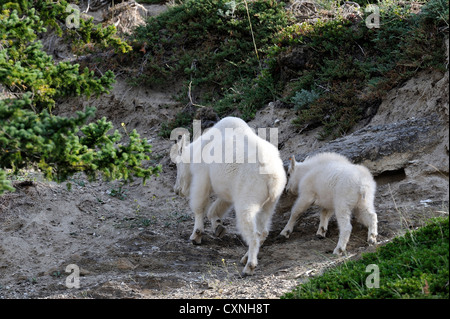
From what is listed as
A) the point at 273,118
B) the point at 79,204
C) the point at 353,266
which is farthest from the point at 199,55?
the point at 353,266

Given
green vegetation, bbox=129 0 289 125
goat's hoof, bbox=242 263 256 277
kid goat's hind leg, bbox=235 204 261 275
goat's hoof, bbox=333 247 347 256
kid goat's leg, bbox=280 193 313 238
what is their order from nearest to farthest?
goat's hoof, bbox=242 263 256 277, kid goat's hind leg, bbox=235 204 261 275, goat's hoof, bbox=333 247 347 256, kid goat's leg, bbox=280 193 313 238, green vegetation, bbox=129 0 289 125

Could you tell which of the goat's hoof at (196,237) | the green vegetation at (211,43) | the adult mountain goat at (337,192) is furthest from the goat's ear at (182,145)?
the green vegetation at (211,43)

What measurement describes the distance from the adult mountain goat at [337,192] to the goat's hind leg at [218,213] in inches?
41.2

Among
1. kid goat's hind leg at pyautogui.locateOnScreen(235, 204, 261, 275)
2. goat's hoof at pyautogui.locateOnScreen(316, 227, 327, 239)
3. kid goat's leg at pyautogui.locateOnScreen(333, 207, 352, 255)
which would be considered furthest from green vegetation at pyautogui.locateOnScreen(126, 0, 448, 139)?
kid goat's hind leg at pyautogui.locateOnScreen(235, 204, 261, 275)

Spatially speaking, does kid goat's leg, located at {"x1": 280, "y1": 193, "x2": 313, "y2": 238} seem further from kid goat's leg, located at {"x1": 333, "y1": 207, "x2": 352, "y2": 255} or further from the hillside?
kid goat's leg, located at {"x1": 333, "y1": 207, "x2": 352, "y2": 255}

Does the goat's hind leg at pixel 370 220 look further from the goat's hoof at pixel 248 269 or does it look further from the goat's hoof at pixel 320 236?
the goat's hoof at pixel 248 269

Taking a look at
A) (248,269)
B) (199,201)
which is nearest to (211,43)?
(199,201)

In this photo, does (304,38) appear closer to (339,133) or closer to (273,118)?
(273,118)

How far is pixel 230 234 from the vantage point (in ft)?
31.0

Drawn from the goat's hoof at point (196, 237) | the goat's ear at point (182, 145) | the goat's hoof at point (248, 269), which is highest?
the goat's ear at point (182, 145)

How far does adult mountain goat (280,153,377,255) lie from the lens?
797cm

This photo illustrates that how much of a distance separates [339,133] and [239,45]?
17.9ft

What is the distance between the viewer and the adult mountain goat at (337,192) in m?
7.97

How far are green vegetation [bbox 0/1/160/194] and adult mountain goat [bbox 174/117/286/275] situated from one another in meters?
1.73
